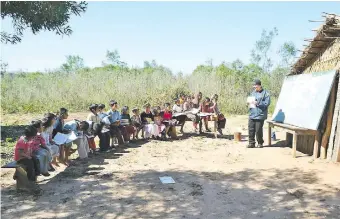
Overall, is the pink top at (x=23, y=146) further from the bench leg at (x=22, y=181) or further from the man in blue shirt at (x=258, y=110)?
the man in blue shirt at (x=258, y=110)

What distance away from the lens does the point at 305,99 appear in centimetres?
837

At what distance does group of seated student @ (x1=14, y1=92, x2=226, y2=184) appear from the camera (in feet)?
17.9

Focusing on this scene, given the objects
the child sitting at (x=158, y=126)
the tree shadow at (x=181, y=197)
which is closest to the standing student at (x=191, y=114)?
the child sitting at (x=158, y=126)

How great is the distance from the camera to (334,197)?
5164 mm

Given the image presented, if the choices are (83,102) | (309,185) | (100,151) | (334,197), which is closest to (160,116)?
(100,151)

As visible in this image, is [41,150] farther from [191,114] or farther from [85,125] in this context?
[191,114]

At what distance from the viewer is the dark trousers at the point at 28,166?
532 cm

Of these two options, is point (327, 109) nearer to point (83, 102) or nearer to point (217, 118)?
point (217, 118)

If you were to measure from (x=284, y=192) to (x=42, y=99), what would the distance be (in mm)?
17110

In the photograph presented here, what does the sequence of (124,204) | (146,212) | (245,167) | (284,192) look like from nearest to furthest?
(146,212) → (124,204) → (284,192) → (245,167)

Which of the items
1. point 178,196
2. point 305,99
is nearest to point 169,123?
point 305,99

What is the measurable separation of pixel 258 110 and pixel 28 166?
6.02 m

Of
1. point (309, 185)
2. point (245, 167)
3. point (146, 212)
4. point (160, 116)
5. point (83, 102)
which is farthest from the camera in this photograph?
point (83, 102)

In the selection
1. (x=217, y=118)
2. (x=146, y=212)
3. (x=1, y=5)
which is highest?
(x=1, y=5)
